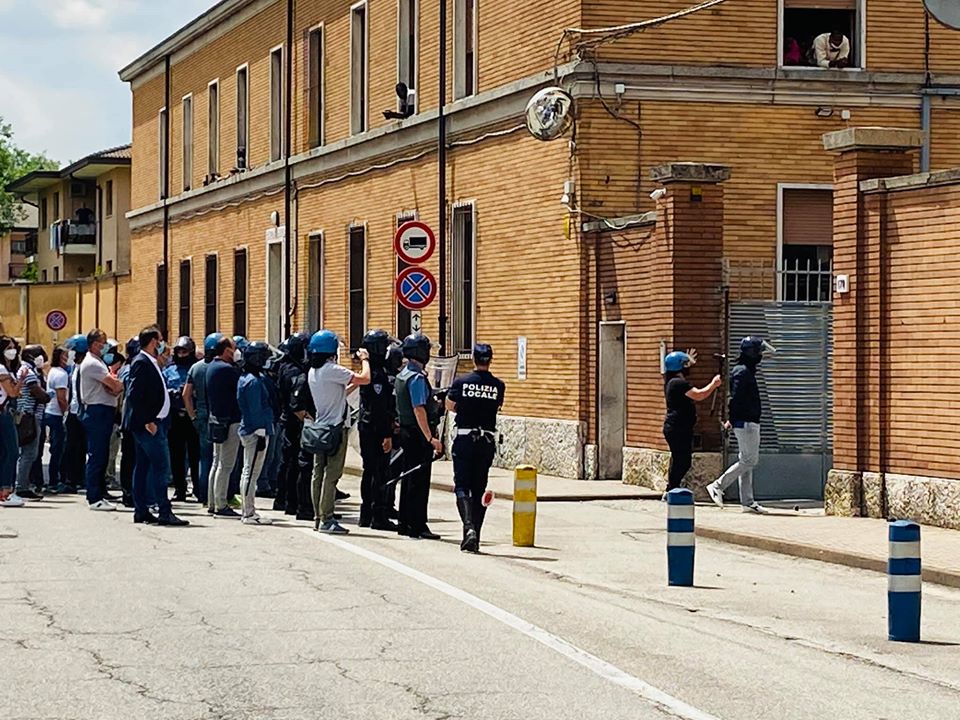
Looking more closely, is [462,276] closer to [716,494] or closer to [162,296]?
[716,494]

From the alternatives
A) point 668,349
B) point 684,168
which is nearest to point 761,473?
point 668,349

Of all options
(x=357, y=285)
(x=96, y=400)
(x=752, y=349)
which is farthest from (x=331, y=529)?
(x=357, y=285)

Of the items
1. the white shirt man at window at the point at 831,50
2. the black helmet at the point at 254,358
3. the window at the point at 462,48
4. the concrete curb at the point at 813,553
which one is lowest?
the concrete curb at the point at 813,553

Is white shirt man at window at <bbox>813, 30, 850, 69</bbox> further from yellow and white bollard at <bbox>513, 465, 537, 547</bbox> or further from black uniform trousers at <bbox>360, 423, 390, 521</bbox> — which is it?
yellow and white bollard at <bbox>513, 465, 537, 547</bbox>

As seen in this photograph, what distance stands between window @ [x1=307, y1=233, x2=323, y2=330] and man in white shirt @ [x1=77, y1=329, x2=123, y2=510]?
18.1 meters

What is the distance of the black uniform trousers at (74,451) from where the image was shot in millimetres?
22594

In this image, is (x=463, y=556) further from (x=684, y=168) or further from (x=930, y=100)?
(x=930, y=100)

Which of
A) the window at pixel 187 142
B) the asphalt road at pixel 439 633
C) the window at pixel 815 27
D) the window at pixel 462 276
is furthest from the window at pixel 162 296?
the asphalt road at pixel 439 633

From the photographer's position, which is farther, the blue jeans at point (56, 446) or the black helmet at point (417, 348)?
the blue jeans at point (56, 446)

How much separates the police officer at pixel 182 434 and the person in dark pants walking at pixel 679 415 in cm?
569

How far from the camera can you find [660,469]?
23.2 meters

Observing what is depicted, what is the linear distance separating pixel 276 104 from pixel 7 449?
71.8 ft

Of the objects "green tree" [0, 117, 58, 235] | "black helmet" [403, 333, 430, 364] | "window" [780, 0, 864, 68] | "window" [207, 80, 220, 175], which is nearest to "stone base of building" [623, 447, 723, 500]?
"black helmet" [403, 333, 430, 364]

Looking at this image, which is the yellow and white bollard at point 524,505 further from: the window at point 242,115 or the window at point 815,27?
the window at point 242,115
